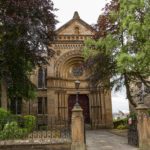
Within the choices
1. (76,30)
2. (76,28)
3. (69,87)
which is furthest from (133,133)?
(76,28)

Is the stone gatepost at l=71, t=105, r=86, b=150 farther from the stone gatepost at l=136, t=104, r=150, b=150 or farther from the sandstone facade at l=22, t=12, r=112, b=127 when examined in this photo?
the sandstone facade at l=22, t=12, r=112, b=127

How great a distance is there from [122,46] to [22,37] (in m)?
6.53

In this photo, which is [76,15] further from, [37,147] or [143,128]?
[37,147]

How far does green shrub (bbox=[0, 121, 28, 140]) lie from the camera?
15.0m

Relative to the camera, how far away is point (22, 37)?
61.2 ft

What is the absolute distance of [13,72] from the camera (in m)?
21.1

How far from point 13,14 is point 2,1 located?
140 cm

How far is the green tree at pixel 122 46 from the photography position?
15.9 m

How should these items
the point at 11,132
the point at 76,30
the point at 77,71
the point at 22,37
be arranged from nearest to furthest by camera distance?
the point at 11,132 → the point at 22,37 → the point at 77,71 → the point at 76,30

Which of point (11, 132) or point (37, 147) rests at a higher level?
point (11, 132)

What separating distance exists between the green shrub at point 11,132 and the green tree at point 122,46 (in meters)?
6.66

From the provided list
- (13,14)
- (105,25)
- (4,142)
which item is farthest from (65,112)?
(4,142)

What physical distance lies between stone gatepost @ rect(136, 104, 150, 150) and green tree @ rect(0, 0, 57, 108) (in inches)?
349

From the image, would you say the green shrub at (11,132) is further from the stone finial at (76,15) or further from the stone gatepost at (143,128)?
the stone finial at (76,15)
